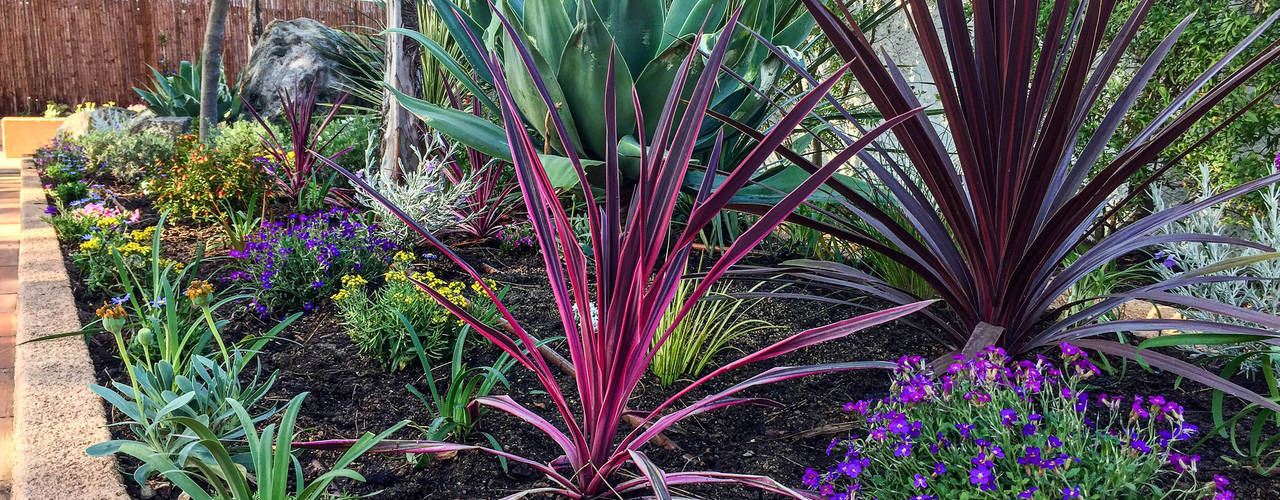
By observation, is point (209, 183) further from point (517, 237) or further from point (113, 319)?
point (113, 319)

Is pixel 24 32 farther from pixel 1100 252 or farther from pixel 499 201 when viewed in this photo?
pixel 1100 252

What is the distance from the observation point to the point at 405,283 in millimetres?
2207

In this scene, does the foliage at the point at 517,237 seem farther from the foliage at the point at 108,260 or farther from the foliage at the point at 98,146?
the foliage at the point at 98,146

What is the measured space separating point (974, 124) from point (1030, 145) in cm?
12

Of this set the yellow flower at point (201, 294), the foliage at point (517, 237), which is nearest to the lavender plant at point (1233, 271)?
the foliage at point (517, 237)

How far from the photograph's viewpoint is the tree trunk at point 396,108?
3.49 m

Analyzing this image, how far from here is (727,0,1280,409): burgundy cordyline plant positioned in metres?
1.49

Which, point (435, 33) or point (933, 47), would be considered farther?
point (435, 33)

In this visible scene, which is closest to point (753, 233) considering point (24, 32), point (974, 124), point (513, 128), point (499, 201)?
point (513, 128)

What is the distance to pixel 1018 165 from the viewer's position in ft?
5.17

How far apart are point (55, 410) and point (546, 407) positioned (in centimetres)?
111

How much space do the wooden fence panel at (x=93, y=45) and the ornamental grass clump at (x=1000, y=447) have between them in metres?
11.8

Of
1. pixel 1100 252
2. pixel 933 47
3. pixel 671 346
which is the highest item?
pixel 933 47

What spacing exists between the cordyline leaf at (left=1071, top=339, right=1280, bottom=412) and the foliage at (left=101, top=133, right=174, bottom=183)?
5528 mm
